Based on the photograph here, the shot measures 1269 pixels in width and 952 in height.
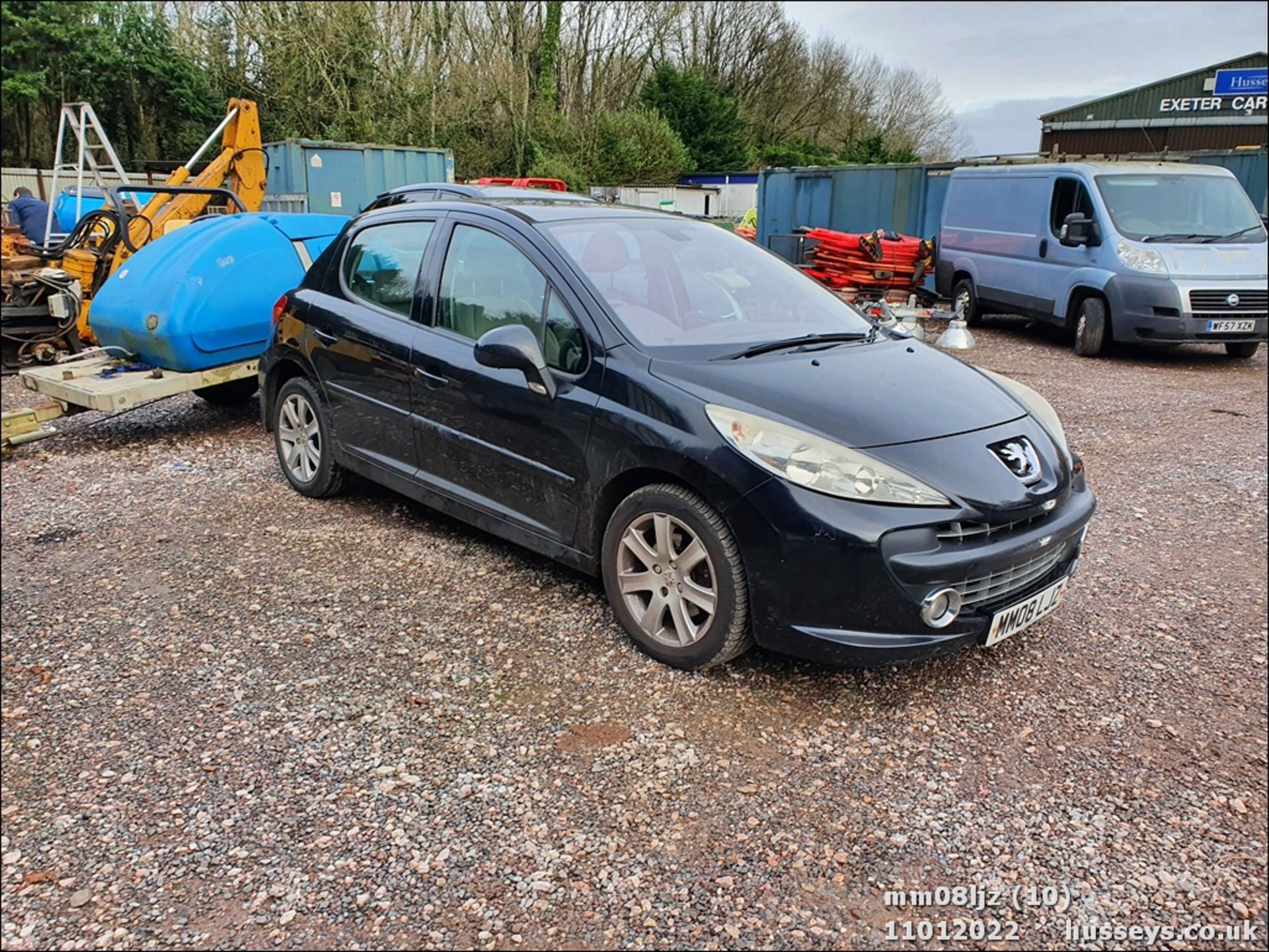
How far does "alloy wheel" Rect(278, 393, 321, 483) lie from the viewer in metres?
5.08

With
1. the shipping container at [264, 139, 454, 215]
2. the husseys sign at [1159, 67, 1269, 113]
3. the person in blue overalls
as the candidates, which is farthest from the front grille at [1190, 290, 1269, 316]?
the person in blue overalls

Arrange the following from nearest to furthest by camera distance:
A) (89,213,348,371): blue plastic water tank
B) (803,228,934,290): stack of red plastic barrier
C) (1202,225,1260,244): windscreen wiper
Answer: (89,213,348,371): blue plastic water tank, (1202,225,1260,244): windscreen wiper, (803,228,934,290): stack of red plastic barrier

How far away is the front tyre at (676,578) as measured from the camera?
10.1ft

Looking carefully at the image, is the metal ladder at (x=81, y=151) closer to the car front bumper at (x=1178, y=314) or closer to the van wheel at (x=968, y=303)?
the van wheel at (x=968, y=303)

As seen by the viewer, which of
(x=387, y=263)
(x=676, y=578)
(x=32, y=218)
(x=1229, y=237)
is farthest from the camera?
(x=32, y=218)

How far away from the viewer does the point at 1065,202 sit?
10898mm

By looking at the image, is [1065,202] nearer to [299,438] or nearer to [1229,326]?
[1229,326]

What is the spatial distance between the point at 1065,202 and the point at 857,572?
9783 mm

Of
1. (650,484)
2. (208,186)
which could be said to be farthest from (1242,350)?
(208,186)

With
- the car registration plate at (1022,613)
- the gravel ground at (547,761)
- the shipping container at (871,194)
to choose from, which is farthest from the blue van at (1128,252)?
the car registration plate at (1022,613)

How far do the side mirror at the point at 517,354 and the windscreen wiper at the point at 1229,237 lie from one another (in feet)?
30.0

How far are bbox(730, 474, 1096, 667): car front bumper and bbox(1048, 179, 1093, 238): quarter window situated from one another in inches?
356

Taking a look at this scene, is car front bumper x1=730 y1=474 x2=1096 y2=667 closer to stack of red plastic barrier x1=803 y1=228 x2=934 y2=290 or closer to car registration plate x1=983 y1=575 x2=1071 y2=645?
car registration plate x1=983 y1=575 x2=1071 y2=645

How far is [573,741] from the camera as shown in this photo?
2.94 metres
